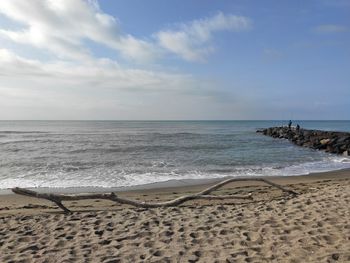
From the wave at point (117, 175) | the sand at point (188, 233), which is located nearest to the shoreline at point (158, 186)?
the wave at point (117, 175)

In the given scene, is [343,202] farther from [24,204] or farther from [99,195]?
[24,204]

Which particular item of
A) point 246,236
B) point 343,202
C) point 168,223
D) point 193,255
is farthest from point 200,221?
point 343,202

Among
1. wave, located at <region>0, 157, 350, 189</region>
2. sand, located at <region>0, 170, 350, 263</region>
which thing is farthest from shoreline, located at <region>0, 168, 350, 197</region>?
sand, located at <region>0, 170, 350, 263</region>

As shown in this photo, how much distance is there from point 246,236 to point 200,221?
1.23 m

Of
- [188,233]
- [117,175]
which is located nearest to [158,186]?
[117,175]

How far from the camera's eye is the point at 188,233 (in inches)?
245

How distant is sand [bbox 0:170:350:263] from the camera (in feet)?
17.0

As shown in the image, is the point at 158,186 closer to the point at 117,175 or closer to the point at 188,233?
the point at 117,175

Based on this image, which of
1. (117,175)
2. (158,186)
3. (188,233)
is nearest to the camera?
(188,233)

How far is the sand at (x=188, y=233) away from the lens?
518cm

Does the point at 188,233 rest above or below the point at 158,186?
above

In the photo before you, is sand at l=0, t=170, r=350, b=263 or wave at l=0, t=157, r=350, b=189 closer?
sand at l=0, t=170, r=350, b=263

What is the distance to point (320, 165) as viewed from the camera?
20.0m

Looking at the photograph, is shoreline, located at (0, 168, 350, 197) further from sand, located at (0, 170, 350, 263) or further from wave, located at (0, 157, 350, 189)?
sand, located at (0, 170, 350, 263)
